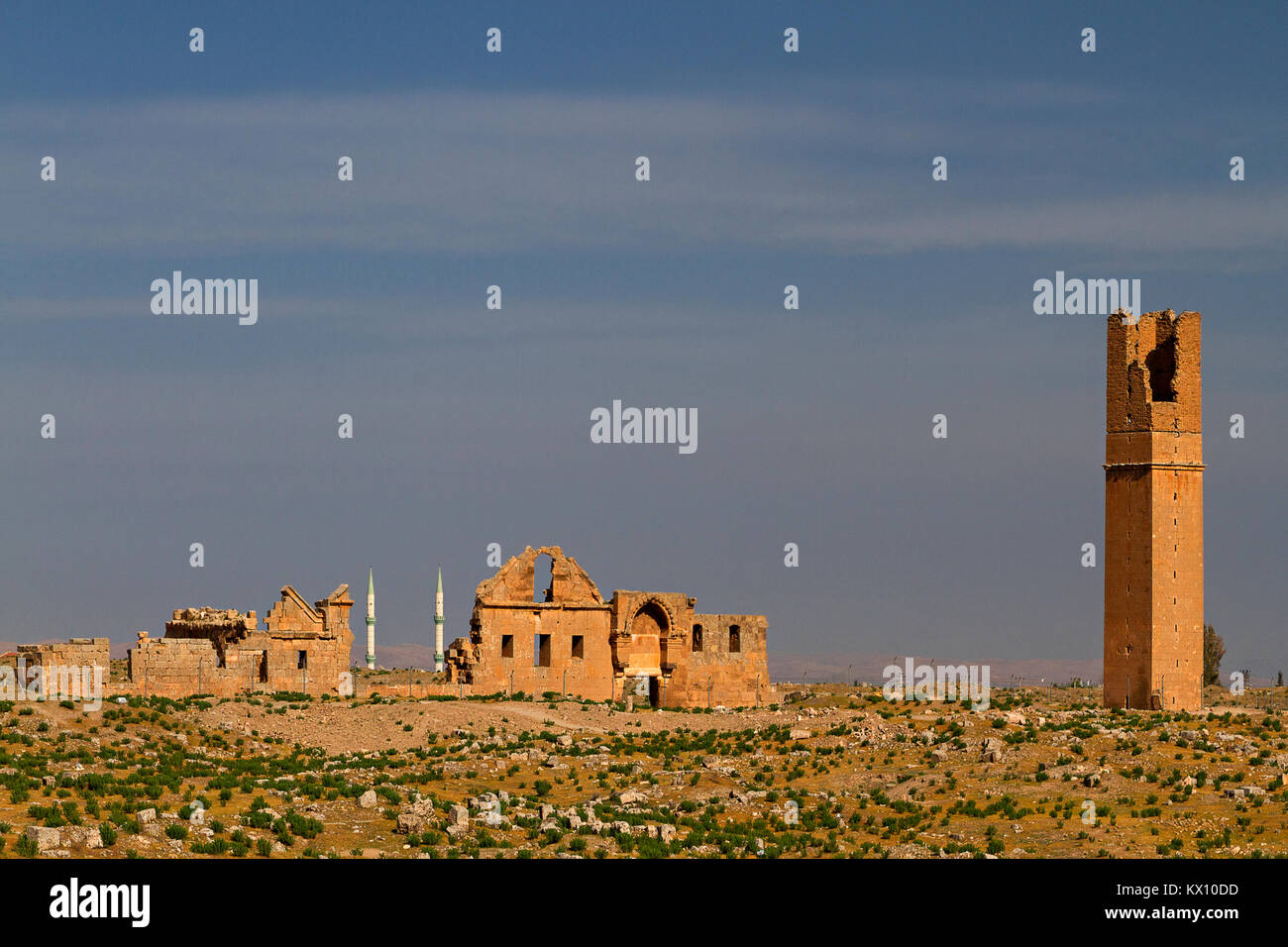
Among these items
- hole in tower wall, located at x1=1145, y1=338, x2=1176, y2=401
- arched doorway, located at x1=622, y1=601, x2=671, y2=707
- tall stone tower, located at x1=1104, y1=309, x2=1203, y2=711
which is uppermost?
hole in tower wall, located at x1=1145, y1=338, x2=1176, y2=401

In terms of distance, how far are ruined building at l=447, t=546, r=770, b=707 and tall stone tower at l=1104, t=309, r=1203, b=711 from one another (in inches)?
578

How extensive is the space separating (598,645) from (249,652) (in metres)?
12.6

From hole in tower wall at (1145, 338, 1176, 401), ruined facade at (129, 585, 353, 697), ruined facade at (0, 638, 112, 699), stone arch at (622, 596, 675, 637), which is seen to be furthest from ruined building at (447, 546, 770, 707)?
hole in tower wall at (1145, 338, 1176, 401)

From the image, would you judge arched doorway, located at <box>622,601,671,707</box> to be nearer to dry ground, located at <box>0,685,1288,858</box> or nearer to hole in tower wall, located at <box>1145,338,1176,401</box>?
dry ground, located at <box>0,685,1288,858</box>

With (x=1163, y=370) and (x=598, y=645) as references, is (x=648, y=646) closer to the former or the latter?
(x=598, y=645)

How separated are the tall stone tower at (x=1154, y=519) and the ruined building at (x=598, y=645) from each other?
48.2ft

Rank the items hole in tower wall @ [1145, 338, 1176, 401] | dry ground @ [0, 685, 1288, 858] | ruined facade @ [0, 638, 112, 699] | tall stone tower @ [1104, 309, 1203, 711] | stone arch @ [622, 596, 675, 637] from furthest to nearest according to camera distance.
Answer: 1. stone arch @ [622, 596, 675, 637]
2. hole in tower wall @ [1145, 338, 1176, 401]
3. tall stone tower @ [1104, 309, 1203, 711]
4. ruined facade @ [0, 638, 112, 699]
5. dry ground @ [0, 685, 1288, 858]

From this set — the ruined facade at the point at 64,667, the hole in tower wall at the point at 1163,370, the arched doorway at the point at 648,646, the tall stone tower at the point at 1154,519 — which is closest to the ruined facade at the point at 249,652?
the ruined facade at the point at 64,667

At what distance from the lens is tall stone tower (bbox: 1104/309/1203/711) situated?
53.8 m

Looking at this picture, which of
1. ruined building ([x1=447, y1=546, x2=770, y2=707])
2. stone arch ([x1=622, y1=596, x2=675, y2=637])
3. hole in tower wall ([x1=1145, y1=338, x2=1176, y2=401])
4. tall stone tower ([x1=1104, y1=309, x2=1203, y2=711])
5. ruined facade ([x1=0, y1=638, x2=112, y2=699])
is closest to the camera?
ruined facade ([x1=0, y1=638, x2=112, y2=699])

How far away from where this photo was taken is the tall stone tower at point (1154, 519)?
176ft

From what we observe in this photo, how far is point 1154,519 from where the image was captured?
53719mm

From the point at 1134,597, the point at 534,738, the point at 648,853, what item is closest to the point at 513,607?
the point at 534,738
